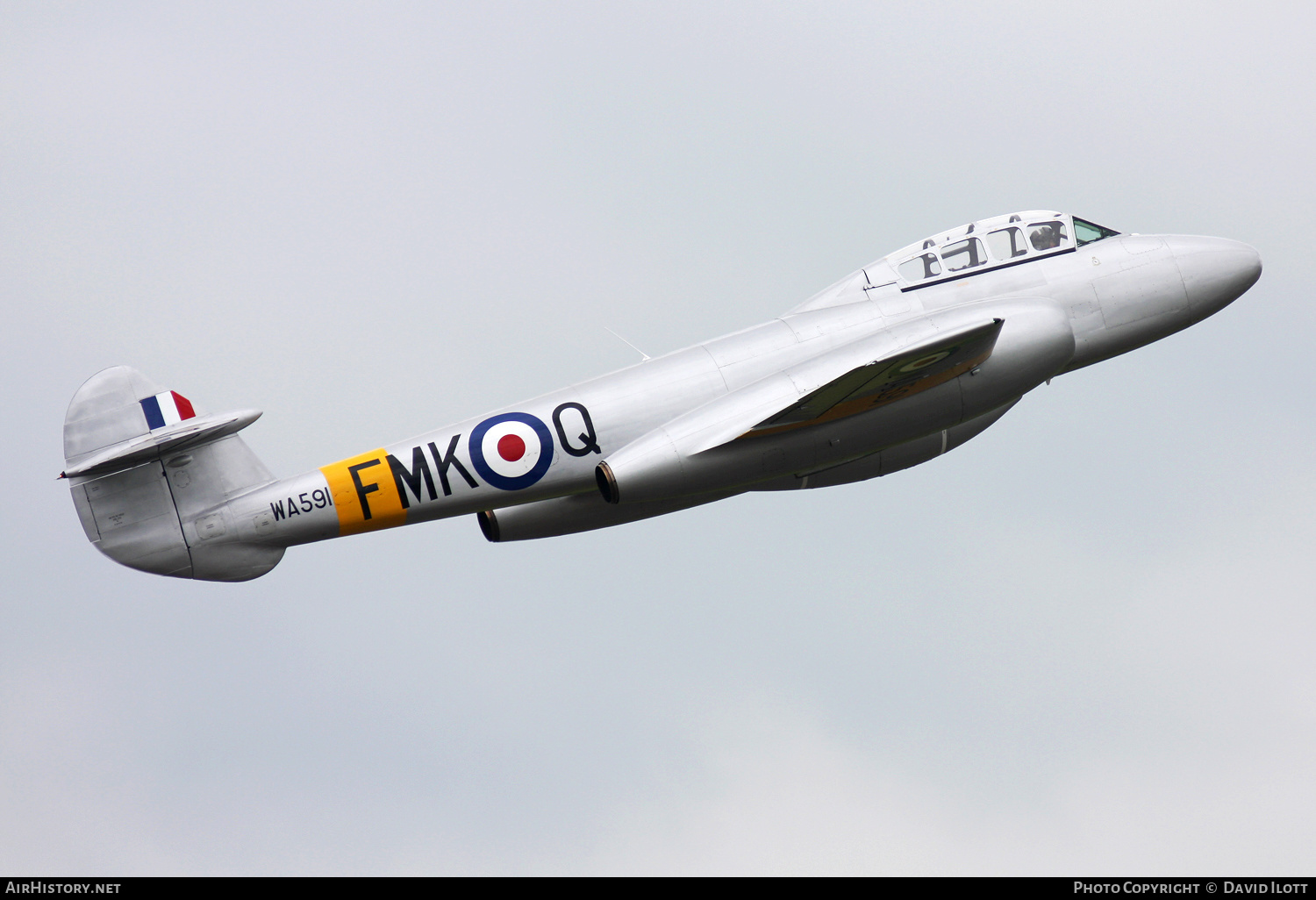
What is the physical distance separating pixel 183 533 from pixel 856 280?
1175 centimetres

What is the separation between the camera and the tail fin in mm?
23484

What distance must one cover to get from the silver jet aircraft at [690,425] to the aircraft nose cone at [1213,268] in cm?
54

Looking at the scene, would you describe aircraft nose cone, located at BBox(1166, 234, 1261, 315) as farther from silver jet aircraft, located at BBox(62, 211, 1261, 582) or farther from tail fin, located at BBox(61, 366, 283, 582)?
tail fin, located at BBox(61, 366, 283, 582)

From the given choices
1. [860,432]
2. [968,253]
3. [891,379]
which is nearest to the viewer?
[891,379]

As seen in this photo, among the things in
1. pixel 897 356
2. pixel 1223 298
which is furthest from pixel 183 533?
pixel 1223 298

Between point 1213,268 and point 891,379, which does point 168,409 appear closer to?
point 891,379

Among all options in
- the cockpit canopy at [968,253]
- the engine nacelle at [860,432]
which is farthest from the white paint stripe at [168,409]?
the cockpit canopy at [968,253]

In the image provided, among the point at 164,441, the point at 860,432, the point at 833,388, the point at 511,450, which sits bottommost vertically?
the point at 860,432

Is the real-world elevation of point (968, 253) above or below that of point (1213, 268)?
above

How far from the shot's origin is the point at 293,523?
24.0m

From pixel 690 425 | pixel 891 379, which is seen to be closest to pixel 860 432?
pixel 891 379

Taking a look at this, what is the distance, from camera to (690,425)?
2458 cm

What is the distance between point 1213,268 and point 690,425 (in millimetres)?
10265

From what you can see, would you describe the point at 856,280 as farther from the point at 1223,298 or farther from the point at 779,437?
the point at 1223,298
